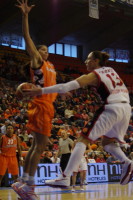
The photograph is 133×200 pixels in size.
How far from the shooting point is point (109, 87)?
5.27 metres

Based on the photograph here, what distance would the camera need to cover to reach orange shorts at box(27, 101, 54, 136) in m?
5.68

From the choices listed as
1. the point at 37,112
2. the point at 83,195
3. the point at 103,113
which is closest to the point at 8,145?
the point at 83,195

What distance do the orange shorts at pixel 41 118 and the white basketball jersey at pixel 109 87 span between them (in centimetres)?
89

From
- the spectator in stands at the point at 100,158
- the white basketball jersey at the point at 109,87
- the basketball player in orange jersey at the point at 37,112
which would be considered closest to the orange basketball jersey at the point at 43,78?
the basketball player in orange jersey at the point at 37,112

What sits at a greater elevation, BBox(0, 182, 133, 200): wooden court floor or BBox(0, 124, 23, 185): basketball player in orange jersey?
BBox(0, 124, 23, 185): basketball player in orange jersey

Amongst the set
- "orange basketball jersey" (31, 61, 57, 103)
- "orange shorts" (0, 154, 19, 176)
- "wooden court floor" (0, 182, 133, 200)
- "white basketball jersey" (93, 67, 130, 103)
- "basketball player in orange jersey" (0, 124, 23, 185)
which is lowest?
"wooden court floor" (0, 182, 133, 200)

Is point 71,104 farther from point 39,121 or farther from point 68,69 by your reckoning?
point 39,121

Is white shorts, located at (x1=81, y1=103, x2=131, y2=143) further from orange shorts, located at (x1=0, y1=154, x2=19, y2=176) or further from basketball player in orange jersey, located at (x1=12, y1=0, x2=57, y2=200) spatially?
orange shorts, located at (x1=0, y1=154, x2=19, y2=176)

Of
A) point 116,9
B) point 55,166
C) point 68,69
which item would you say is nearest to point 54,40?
point 68,69

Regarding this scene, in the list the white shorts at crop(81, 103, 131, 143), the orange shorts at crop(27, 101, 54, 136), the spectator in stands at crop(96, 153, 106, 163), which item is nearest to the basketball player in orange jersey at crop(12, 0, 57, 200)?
the orange shorts at crop(27, 101, 54, 136)

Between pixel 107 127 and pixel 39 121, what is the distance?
3.47 feet

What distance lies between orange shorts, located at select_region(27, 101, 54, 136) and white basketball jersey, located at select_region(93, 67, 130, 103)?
2.91ft

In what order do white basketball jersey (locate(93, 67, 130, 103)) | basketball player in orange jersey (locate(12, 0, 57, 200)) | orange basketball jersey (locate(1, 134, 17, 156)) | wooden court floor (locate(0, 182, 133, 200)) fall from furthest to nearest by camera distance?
orange basketball jersey (locate(1, 134, 17, 156))
wooden court floor (locate(0, 182, 133, 200))
basketball player in orange jersey (locate(12, 0, 57, 200))
white basketball jersey (locate(93, 67, 130, 103))

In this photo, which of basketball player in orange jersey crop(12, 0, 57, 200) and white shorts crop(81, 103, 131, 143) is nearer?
white shorts crop(81, 103, 131, 143)
